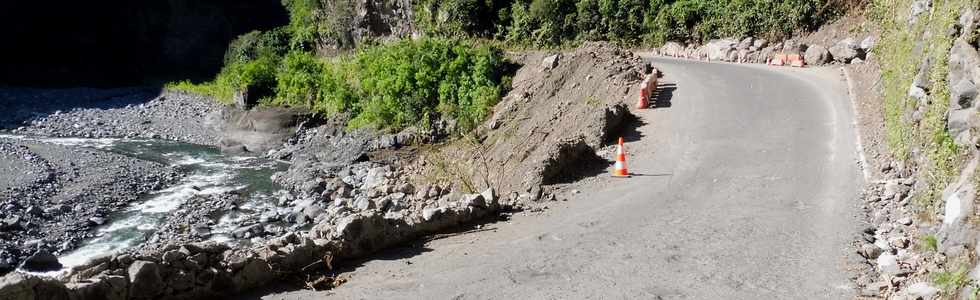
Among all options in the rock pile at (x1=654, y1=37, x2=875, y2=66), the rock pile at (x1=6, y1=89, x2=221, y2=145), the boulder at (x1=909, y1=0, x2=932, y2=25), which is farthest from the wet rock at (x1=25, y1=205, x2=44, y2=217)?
the rock pile at (x1=654, y1=37, x2=875, y2=66)

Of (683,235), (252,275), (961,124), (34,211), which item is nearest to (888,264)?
(961,124)

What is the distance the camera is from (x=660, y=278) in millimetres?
7973

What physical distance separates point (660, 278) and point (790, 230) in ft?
8.22

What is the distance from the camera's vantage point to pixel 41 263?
1279 cm

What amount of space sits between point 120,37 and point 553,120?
38.2 metres

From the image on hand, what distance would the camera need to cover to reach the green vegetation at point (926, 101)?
860cm

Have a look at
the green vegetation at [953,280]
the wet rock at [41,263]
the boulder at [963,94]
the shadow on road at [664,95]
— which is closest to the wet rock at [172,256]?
the wet rock at [41,263]

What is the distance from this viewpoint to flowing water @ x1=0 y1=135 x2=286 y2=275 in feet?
49.2

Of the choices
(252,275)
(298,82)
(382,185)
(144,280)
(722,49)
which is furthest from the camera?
(298,82)

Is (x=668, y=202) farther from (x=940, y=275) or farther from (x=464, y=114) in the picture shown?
(x=464, y=114)

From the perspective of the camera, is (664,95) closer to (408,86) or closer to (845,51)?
(845,51)

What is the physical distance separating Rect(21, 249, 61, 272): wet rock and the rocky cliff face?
1253 inches

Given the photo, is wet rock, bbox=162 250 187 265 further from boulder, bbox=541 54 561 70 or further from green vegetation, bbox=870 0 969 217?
boulder, bbox=541 54 561 70

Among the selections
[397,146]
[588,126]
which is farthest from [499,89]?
[588,126]
